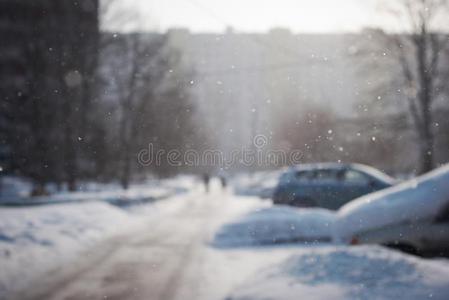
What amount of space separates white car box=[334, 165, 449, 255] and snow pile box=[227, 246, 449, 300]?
2.06 feet

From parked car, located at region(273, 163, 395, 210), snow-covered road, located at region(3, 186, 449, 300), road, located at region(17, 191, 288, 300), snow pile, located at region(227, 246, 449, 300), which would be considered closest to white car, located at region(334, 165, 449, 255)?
snow-covered road, located at region(3, 186, 449, 300)

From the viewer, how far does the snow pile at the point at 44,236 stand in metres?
7.38

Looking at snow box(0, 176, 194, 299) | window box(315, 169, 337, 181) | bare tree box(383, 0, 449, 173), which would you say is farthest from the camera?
bare tree box(383, 0, 449, 173)

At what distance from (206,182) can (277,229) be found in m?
29.8

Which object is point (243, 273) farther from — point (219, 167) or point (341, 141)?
point (219, 167)

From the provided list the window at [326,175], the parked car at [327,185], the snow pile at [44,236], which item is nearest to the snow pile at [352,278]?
the snow pile at [44,236]

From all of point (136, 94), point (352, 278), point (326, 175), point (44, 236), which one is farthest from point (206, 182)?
point (352, 278)

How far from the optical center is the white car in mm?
5785

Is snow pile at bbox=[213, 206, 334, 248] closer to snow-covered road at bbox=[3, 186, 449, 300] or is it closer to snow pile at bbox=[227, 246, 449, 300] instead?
snow-covered road at bbox=[3, 186, 449, 300]

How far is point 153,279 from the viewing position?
6.93 meters

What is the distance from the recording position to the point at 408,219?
19.9ft

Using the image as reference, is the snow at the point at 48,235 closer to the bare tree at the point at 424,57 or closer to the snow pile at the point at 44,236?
the snow pile at the point at 44,236

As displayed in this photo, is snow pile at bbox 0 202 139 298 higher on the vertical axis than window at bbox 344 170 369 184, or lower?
lower

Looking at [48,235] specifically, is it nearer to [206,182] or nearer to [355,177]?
[355,177]
